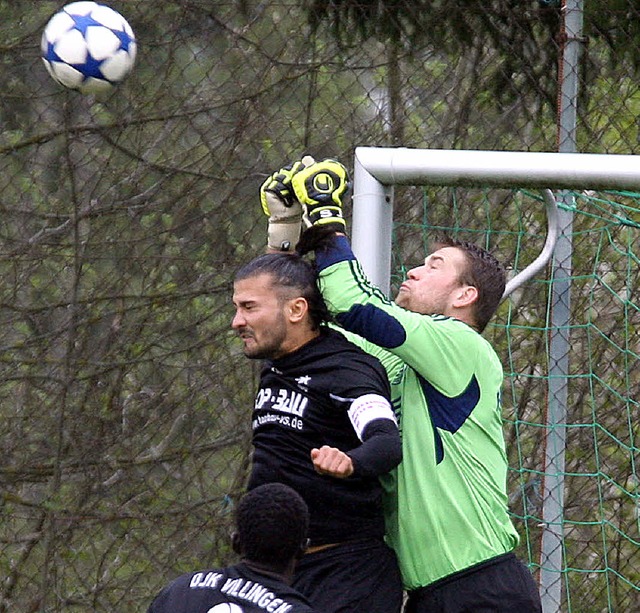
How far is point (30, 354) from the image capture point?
612 centimetres

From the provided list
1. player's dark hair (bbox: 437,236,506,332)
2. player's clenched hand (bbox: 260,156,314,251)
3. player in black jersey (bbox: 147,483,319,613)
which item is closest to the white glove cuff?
player's clenched hand (bbox: 260,156,314,251)

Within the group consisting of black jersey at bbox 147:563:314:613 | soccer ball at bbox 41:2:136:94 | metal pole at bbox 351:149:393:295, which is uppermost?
soccer ball at bbox 41:2:136:94

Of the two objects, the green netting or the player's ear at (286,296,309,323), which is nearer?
the player's ear at (286,296,309,323)

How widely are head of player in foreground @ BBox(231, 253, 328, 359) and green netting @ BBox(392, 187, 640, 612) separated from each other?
2.62 meters

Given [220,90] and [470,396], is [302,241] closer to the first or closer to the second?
[470,396]

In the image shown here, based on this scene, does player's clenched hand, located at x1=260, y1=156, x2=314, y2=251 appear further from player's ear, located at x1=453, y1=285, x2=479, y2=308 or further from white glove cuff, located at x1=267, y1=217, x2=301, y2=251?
player's ear, located at x1=453, y1=285, x2=479, y2=308

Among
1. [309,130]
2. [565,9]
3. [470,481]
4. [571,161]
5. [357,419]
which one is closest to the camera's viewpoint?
[357,419]

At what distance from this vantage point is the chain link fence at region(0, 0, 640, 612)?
5.99 metres

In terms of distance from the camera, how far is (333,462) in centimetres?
281

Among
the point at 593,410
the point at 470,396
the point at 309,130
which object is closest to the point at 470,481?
the point at 470,396

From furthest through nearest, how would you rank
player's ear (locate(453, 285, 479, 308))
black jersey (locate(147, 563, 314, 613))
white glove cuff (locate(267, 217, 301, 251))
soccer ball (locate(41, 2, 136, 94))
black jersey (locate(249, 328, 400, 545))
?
soccer ball (locate(41, 2, 136, 94))
white glove cuff (locate(267, 217, 301, 251))
player's ear (locate(453, 285, 479, 308))
black jersey (locate(249, 328, 400, 545))
black jersey (locate(147, 563, 314, 613))

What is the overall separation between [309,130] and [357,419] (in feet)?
10.7

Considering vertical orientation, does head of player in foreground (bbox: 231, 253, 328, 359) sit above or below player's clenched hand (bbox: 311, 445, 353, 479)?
above

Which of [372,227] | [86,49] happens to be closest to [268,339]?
[372,227]
